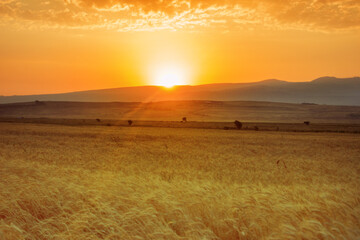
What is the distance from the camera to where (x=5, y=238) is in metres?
3.56

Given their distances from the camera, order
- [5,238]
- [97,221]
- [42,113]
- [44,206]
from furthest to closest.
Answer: [42,113] → [44,206] → [97,221] → [5,238]

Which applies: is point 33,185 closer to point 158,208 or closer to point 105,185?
point 105,185

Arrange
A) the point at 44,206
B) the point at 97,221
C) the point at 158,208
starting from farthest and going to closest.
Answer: the point at 44,206
the point at 158,208
the point at 97,221

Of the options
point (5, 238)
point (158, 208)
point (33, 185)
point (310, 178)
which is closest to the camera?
point (5, 238)

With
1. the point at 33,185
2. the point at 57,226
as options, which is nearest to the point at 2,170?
the point at 33,185

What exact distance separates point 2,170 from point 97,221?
17.2ft

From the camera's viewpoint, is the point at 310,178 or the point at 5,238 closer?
the point at 5,238

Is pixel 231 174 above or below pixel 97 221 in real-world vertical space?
below

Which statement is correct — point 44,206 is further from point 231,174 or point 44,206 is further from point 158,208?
point 231,174

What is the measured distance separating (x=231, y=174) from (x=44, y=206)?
24.5 ft

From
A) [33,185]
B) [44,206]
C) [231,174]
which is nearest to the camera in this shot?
[44,206]

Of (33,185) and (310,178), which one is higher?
(33,185)

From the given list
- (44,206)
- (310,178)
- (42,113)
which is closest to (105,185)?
(44,206)

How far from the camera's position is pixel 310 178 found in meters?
10.4
